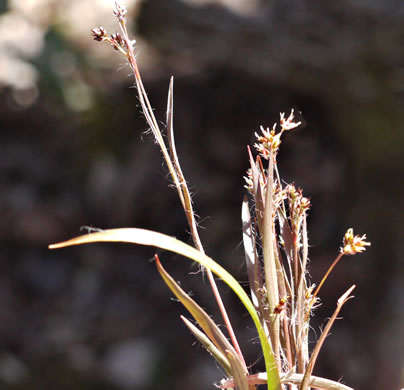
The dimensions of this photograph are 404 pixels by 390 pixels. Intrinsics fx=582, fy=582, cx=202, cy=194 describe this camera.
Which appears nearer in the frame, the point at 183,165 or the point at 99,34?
the point at 99,34

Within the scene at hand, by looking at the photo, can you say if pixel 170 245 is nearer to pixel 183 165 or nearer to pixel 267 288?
pixel 267 288

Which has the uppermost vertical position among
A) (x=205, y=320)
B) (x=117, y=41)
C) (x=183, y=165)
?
(x=183, y=165)

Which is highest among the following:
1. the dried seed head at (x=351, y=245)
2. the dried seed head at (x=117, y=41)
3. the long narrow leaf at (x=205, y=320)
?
the dried seed head at (x=117, y=41)

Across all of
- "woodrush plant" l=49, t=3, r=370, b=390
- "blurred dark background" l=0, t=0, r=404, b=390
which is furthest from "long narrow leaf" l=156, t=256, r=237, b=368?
"blurred dark background" l=0, t=0, r=404, b=390

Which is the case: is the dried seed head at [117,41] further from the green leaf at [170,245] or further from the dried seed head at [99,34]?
the green leaf at [170,245]

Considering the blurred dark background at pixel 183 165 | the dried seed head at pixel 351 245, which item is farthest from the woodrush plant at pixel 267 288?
the blurred dark background at pixel 183 165

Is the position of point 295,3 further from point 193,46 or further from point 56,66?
point 56,66

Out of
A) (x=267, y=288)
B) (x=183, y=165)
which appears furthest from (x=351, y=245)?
(x=183, y=165)

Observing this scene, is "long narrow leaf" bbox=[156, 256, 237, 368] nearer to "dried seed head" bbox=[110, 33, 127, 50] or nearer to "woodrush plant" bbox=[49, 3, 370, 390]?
"woodrush plant" bbox=[49, 3, 370, 390]
